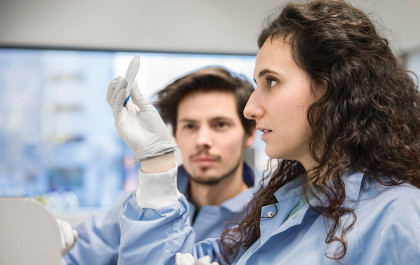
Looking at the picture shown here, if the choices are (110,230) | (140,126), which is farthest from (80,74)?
(140,126)

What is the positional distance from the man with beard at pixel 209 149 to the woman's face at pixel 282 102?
0.72 m

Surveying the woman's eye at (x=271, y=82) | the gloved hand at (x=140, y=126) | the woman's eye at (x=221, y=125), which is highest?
the woman's eye at (x=271, y=82)

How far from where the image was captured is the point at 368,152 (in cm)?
103

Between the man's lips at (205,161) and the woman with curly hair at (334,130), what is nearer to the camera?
the woman with curly hair at (334,130)

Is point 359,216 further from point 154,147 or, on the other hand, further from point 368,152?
point 154,147

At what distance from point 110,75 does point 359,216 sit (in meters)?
2.15

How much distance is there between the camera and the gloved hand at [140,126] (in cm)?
128

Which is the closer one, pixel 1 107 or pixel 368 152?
pixel 368 152

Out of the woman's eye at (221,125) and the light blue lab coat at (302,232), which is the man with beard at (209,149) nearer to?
the woman's eye at (221,125)

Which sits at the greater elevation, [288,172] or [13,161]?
[288,172]

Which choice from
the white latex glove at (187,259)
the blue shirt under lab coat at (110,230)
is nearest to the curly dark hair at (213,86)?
the blue shirt under lab coat at (110,230)

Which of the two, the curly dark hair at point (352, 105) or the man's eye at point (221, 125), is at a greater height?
the curly dark hair at point (352, 105)

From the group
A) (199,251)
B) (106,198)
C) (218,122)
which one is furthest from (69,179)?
(199,251)

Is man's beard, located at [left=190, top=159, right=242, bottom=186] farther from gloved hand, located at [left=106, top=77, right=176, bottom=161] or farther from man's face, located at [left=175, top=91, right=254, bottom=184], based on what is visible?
gloved hand, located at [left=106, top=77, right=176, bottom=161]
